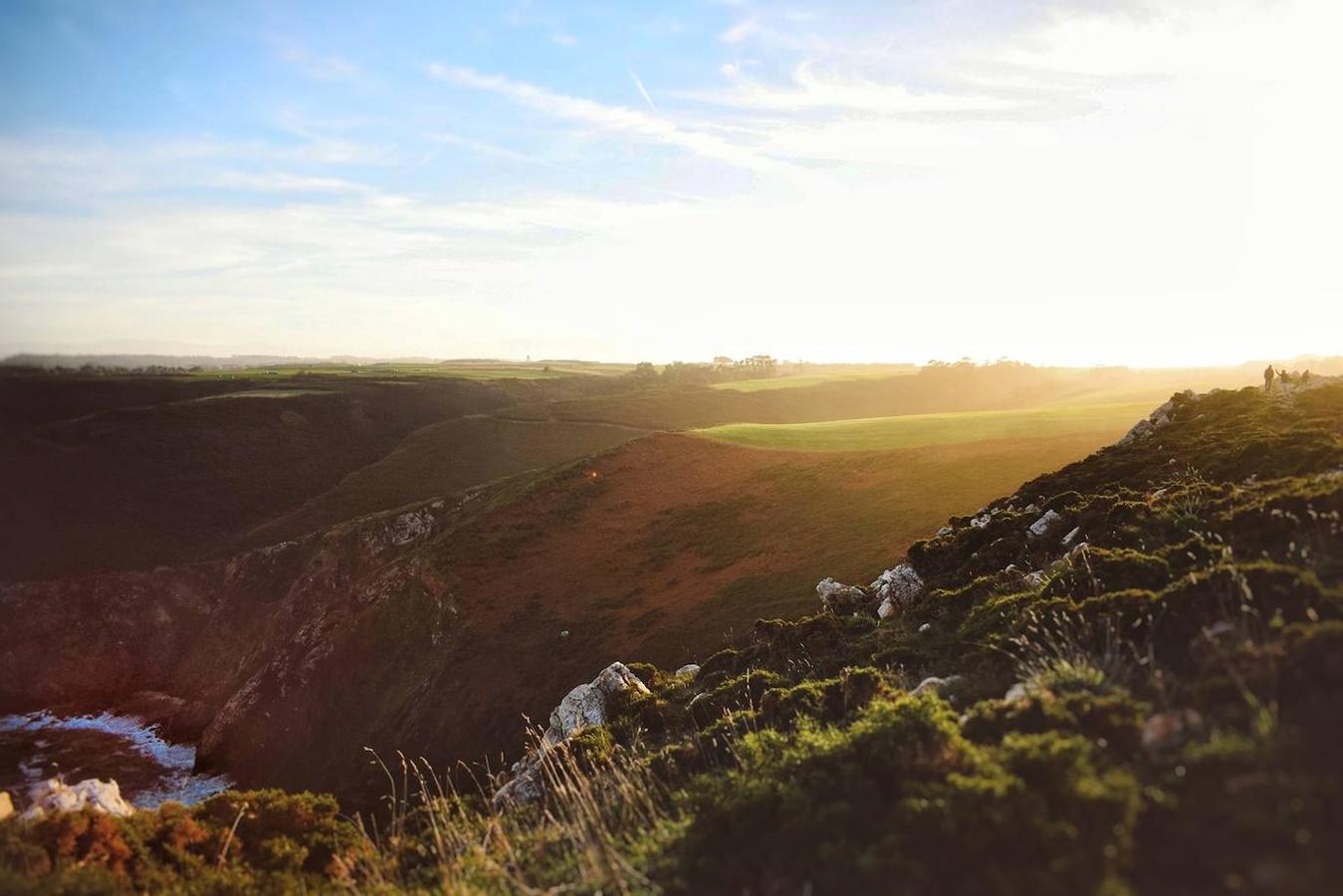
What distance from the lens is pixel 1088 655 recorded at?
8352 mm

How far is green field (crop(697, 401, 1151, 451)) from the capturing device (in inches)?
1743

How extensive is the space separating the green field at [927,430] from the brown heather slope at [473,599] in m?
2.90

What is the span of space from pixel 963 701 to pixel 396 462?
60931 millimetres

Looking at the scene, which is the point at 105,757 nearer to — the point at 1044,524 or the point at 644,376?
the point at 1044,524

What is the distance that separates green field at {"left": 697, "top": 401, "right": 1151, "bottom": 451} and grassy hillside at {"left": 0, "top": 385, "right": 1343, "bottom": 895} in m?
30.6

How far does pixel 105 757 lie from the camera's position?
30.0 metres

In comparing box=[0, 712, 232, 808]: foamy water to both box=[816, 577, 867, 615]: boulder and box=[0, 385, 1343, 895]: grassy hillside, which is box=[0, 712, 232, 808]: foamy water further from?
box=[816, 577, 867, 615]: boulder

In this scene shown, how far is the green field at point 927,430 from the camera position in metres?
44.3

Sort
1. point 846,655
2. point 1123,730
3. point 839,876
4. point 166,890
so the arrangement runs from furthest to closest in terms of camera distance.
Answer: point 846,655, point 166,890, point 1123,730, point 839,876

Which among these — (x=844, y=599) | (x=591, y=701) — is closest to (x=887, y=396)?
(x=844, y=599)

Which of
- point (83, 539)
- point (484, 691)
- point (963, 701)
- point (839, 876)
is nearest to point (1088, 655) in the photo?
point (963, 701)

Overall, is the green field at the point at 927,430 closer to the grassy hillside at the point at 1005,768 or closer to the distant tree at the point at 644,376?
the grassy hillside at the point at 1005,768

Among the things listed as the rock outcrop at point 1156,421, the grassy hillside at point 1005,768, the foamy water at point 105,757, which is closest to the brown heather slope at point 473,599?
the foamy water at point 105,757

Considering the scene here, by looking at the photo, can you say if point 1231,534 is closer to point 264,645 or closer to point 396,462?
point 264,645
